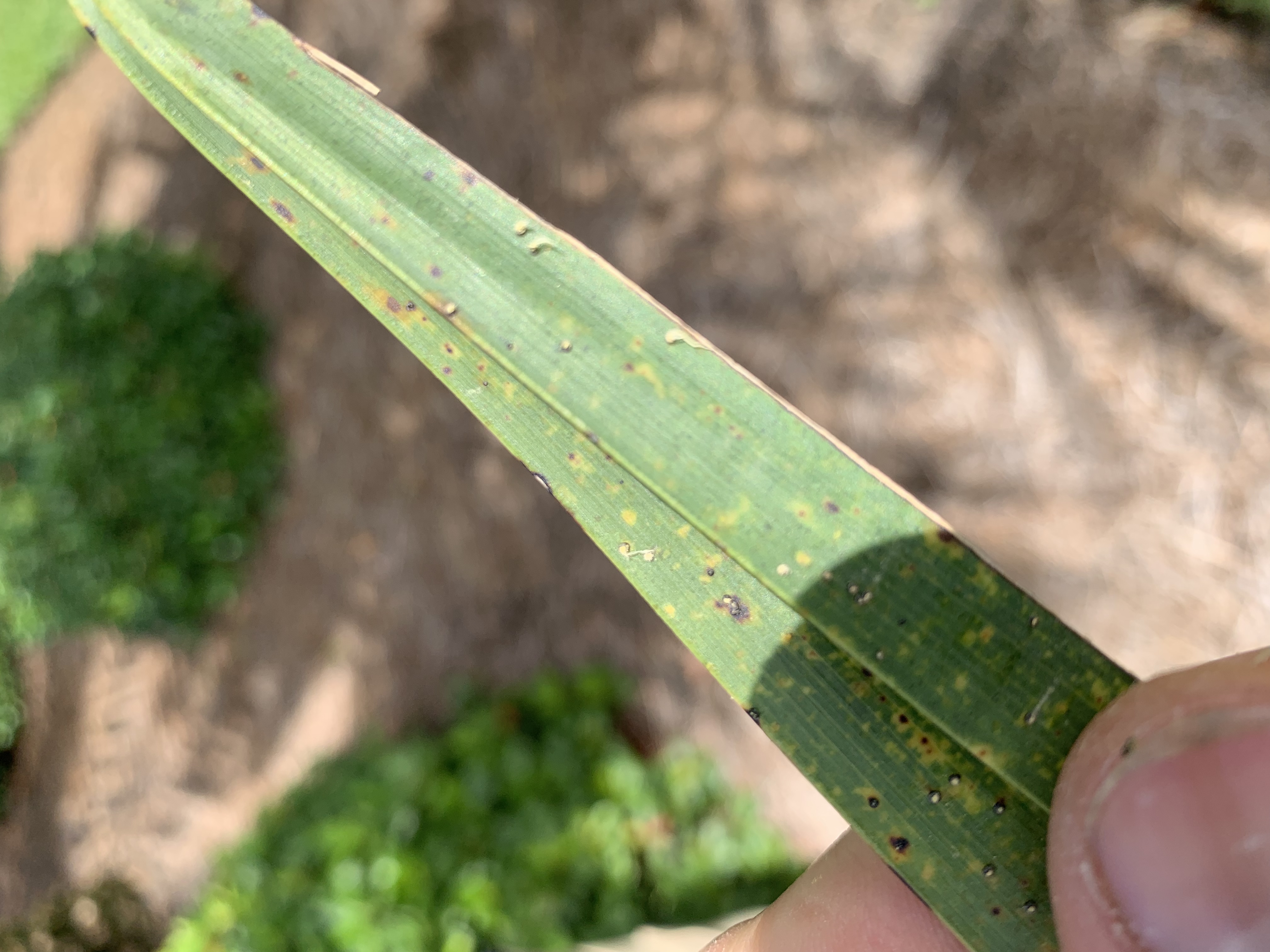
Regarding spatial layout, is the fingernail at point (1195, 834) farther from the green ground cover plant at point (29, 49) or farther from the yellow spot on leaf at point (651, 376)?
→ the green ground cover plant at point (29, 49)

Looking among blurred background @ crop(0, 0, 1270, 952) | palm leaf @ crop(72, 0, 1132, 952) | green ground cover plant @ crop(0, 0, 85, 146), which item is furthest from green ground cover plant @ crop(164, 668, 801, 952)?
green ground cover plant @ crop(0, 0, 85, 146)

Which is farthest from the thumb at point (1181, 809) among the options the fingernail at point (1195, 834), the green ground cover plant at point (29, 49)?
the green ground cover plant at point (29, 49)

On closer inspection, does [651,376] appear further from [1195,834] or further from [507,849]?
[507,849]

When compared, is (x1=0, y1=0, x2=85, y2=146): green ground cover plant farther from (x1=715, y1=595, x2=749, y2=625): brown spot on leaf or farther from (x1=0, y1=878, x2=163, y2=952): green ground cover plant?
(x1=715, y1=595, x2=749, y2=625): brown spot on leaf

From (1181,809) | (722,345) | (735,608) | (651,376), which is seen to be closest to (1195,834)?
(1181,809)

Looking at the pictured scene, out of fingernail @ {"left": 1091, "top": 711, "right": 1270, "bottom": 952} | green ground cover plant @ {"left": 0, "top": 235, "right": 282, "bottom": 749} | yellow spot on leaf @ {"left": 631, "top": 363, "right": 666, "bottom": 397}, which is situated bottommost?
green ground cover plant @ {"left": 0, "top": 235, "right": 282, "bottom": 749}

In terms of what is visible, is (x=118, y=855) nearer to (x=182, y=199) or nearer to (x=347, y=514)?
(x=347, y=514)

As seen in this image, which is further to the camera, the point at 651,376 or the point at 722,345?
the point at 722,345
